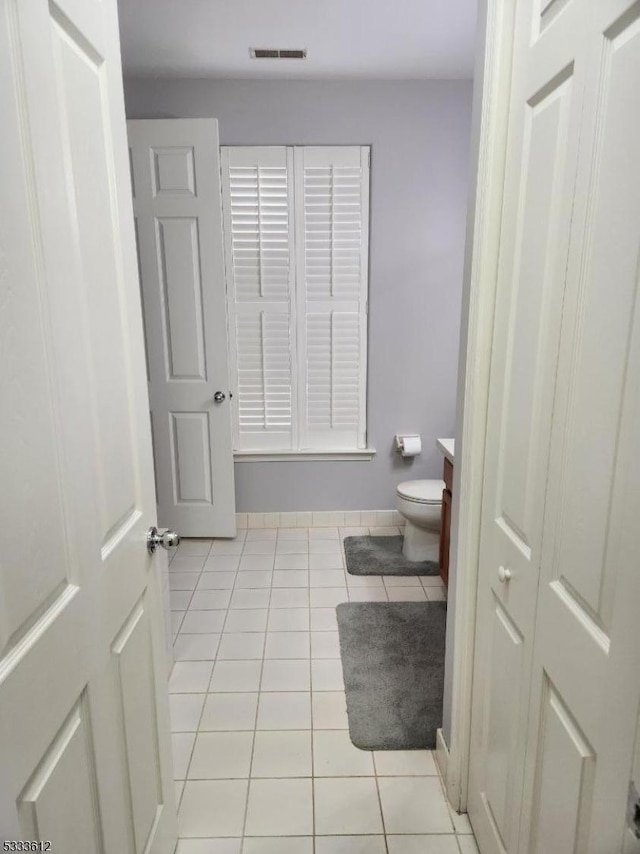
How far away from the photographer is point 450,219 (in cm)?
316

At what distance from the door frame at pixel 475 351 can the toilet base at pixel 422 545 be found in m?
1.46

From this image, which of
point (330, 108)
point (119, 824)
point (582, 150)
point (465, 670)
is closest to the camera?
point (582, 150)

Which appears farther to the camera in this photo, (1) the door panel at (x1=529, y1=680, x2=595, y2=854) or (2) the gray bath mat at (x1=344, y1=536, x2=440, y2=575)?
(2) the gray bath mat at (x1=344, y1=536, x2=440, y2=575)

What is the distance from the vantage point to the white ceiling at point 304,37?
226 centimetres

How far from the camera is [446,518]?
2.54 metres

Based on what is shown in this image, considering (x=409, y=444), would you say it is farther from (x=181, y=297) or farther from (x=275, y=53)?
(x=275, y=53)

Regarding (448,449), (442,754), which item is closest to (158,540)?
(442,754)

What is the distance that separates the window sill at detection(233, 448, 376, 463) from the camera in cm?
342

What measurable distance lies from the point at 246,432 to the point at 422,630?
5.47 ft

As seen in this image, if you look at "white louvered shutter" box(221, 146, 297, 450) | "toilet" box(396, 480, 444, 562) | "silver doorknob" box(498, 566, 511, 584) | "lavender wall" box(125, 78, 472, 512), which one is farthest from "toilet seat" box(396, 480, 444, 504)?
"silver doorknob" box(498, 566, 511, 584)

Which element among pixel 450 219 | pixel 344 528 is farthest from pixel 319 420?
pixel 450 219

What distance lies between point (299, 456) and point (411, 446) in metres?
0.73

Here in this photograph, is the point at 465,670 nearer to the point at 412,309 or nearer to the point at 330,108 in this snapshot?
the point at 412,309

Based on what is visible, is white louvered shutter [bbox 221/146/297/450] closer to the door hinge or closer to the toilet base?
the toilet base
